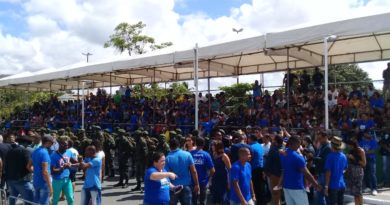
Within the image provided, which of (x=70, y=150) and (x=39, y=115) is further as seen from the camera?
(x=39, y=115)

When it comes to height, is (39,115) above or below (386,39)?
below

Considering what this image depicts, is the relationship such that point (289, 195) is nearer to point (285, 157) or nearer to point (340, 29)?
point (285, 157)

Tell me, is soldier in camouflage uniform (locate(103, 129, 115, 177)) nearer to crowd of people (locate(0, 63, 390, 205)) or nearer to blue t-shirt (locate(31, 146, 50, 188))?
crowd of people (locate(0, 63, 390, 205))

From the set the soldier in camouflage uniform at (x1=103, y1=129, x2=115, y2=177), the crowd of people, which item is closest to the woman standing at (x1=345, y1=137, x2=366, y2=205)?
the crowd of people

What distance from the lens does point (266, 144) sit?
34.0 ft

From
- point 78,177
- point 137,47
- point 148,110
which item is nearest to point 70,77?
point 148,110

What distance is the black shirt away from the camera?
858 centimetres

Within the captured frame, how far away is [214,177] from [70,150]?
9.53 feet

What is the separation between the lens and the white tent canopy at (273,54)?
34.7 ft

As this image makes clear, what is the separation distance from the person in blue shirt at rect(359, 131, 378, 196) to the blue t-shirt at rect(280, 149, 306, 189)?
162 inches

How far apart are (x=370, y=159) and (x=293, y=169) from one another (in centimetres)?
432

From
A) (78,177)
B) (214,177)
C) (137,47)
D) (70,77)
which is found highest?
(137,47)

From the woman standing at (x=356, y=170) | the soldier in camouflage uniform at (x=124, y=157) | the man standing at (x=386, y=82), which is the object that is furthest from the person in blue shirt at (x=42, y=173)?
the man standing at (x=386, y=82)

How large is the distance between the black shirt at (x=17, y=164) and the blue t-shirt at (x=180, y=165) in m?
2.78
